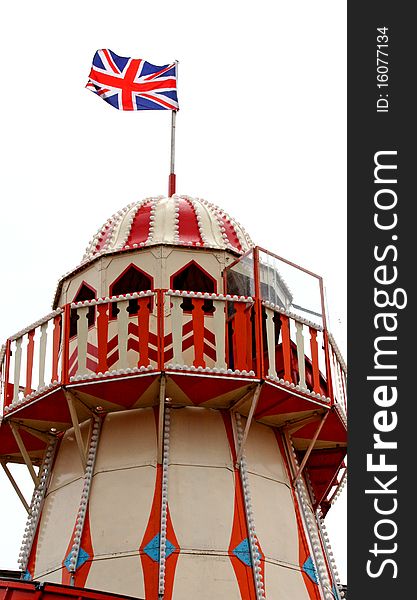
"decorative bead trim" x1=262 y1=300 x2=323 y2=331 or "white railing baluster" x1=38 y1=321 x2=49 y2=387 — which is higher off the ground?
"decorative bead trim" x1=262 y1=300 x2=323 y2=331

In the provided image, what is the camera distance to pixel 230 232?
2055 cm

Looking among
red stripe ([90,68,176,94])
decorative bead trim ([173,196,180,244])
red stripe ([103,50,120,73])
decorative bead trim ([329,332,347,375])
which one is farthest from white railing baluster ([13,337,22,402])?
red stripe ([103,50,120,73])

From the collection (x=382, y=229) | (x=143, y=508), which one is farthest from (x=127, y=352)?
(x=382, y=229)

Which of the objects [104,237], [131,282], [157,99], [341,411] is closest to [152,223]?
[104,237]

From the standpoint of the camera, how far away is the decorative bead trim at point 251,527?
641 inches

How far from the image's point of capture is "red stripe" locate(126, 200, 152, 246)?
20016 mm

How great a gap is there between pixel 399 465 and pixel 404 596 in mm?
1630

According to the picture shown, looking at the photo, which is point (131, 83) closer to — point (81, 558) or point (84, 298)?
point (84, 298)

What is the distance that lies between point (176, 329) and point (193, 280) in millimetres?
2458

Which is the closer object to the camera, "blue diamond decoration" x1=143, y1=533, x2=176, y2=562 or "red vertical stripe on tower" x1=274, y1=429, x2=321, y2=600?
"blue diamond decoration" x1=143, y1=533, x2=176, y2=562

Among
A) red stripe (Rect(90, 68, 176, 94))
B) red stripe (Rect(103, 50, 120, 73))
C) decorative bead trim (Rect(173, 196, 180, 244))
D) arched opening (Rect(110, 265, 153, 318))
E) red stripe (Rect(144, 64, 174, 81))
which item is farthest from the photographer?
red stripe (Rect(144, 64, 174, 81))

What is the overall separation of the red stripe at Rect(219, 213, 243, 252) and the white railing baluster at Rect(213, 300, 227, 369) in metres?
2.86

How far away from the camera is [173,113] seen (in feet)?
74.6

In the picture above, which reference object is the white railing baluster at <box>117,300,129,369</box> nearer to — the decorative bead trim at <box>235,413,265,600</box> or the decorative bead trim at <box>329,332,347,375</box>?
the decorative bead trim at <box>235,413,265,600</box>
